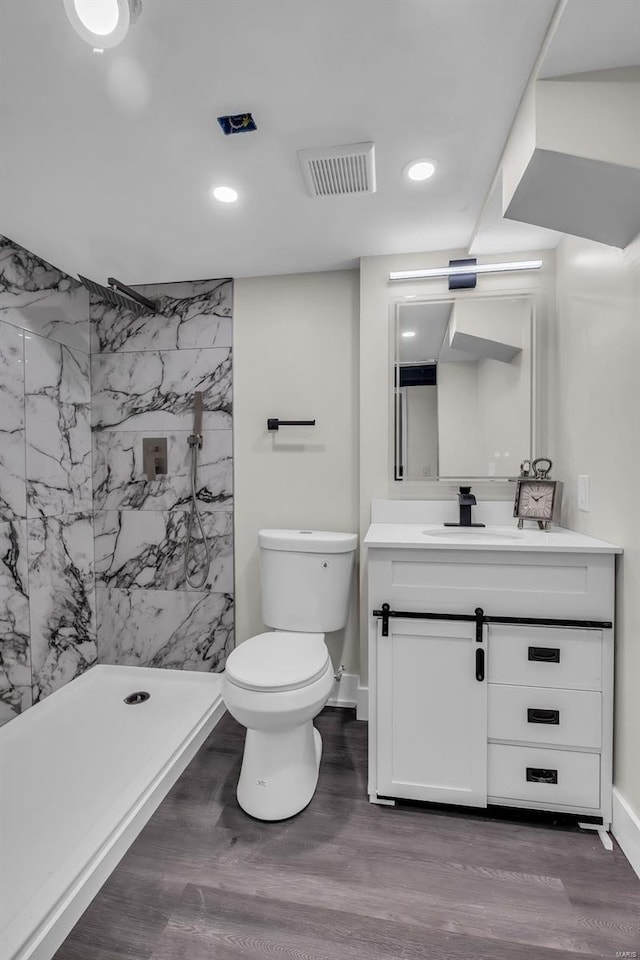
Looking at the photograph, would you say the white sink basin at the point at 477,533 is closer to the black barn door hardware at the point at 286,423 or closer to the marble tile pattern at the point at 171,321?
the black barn door hardware at the point at 286,423

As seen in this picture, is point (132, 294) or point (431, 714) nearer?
point (431, 714)

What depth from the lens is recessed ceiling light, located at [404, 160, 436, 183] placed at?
1515 mm

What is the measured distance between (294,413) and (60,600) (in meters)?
1.55

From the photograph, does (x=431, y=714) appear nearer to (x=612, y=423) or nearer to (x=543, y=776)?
(x=543, y=776)

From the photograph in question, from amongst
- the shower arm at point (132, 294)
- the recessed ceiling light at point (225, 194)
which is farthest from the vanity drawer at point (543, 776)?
the shower arm at point (132, 294)

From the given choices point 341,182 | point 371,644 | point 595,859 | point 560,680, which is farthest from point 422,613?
point 341,182

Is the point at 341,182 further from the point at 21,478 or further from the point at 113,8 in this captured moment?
the point at 21,478

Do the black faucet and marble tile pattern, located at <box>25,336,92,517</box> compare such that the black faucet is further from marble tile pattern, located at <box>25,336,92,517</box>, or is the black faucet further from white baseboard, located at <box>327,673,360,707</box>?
marble tile pattern, located at <box>25,336,92,517</box>

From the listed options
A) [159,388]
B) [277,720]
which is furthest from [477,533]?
[159,388]

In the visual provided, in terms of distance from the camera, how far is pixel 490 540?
1596 mm

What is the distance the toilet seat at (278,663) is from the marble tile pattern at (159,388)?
1.18 m

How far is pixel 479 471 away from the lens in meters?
2.06

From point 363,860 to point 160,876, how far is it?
596 mm

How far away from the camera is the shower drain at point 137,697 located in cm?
223
